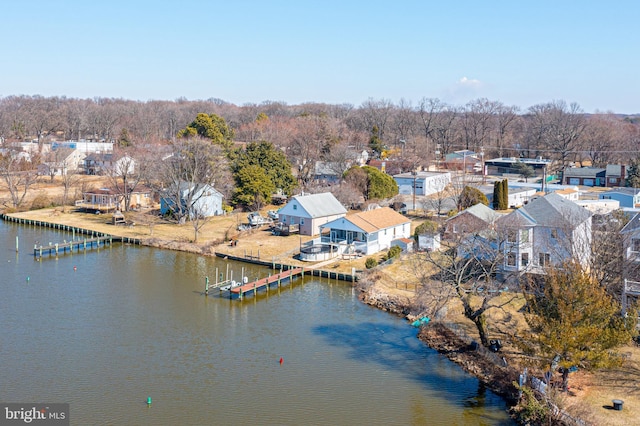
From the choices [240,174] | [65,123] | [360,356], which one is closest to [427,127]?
[240,174]

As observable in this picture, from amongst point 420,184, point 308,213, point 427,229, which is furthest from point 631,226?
point 420,184

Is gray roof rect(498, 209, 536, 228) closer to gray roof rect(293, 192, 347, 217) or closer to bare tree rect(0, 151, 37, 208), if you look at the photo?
gray roof rect(293, 192, 347, 217)

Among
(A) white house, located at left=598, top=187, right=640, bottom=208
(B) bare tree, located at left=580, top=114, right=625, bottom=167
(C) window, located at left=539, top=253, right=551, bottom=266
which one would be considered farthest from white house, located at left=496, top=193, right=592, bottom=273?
(B) bare tree, located at left=580, top=114, right=625, bottom=167

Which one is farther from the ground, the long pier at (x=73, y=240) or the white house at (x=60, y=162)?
the white house at (x=60, y=162)

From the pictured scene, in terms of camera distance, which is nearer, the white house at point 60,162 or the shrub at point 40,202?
the shrub at point 40,202

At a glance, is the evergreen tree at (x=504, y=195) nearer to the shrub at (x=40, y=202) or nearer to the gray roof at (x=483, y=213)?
the gray roof at (x=483, y=213)

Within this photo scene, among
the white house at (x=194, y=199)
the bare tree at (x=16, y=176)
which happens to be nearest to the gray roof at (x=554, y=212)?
the white house at (x=194, y=199)

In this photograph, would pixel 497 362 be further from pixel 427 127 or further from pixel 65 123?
pixel 65 123
